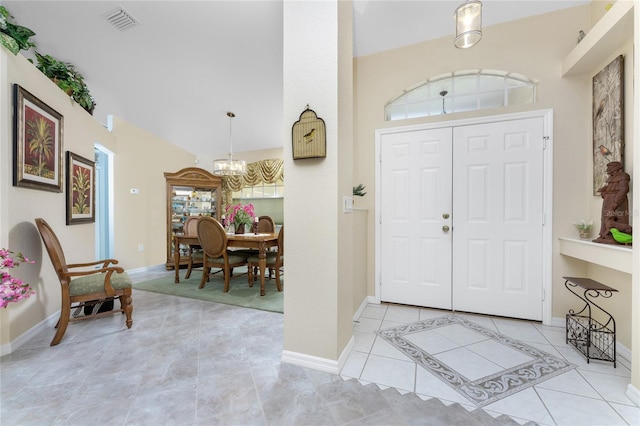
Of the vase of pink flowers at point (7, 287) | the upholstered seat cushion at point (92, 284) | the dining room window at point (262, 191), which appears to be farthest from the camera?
the dining room window at point (262, 191)

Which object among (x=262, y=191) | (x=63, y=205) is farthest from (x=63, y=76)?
(x=262, y=191)

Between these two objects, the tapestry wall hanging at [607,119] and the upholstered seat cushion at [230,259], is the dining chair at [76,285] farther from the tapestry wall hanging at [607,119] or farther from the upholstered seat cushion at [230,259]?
the tapestry wall hanging at [607,119]

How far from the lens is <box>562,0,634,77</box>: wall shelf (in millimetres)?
1704

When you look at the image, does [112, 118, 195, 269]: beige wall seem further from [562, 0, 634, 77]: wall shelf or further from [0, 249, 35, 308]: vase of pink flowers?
[562, 0, 634, 77]: wall shelf

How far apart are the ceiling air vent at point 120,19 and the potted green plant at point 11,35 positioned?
87 centimetres

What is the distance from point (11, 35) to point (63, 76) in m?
0.76

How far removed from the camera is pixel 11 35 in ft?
6.25

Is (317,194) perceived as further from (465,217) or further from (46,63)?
(46,63)

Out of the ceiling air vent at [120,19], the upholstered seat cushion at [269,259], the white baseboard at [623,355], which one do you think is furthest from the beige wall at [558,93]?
the ceiling air vent at [120,19]

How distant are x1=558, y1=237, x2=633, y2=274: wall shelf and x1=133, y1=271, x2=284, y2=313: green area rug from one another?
8.93ft

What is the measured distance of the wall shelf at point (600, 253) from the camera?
1.66m

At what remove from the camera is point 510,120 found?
98.0 inches

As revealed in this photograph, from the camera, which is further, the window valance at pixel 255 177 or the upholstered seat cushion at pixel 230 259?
the window valance at pixel 255 177

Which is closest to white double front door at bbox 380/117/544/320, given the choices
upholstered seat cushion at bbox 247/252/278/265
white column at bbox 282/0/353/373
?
white column at bbox 282/0/353/373
